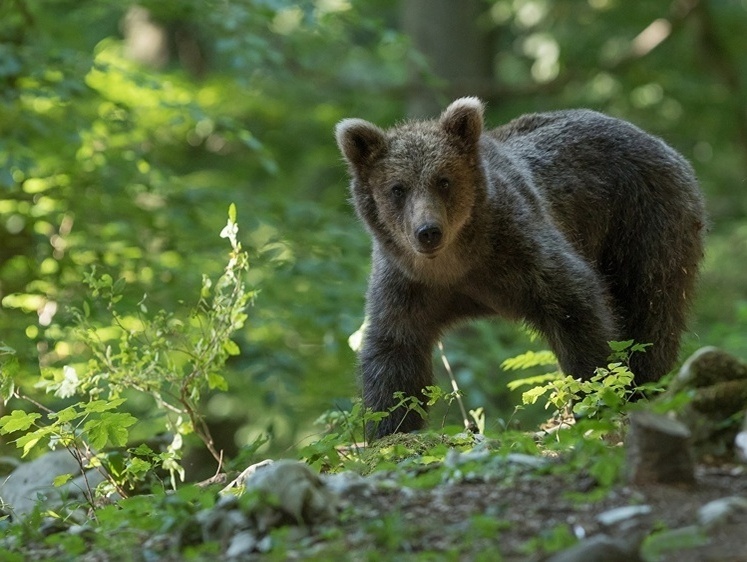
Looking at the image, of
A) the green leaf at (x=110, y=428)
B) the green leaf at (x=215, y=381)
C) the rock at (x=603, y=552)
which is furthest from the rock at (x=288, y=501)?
the green leaf at (x=215, y=381)

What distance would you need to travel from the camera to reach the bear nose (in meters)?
6.83

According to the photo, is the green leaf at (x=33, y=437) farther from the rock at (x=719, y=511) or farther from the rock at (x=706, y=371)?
the rock at (x=719, y=511)

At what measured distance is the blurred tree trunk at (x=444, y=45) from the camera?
1505 centimetres

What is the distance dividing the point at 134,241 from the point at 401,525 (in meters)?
7.13

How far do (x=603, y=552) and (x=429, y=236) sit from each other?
11.9 feet

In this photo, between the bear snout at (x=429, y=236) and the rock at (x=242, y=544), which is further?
the bear snout at (x=429, y=236)

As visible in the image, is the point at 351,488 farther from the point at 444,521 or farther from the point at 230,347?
the point at 230,347

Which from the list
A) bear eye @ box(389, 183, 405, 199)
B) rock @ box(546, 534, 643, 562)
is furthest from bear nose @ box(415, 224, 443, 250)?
rock @ box(546, 534, 643, 562)

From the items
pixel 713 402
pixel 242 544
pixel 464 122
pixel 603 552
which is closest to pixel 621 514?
A: pixel 603 552

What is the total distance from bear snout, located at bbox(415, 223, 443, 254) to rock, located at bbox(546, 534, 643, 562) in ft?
11.6

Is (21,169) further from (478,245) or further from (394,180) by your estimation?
(478,245)

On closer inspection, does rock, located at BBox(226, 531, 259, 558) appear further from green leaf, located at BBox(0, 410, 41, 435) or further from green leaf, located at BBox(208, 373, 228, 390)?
green leaf, located at BBox(208, 373, 228, 390)

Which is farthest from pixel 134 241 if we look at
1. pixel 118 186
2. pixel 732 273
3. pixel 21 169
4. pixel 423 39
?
Answer: pixel 732 273

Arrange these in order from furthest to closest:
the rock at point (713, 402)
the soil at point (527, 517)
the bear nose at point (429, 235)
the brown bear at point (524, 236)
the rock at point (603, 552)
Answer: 1. the brown bear at point (524, 236)
2. the bear nose at point (429, 235)
3. the rock at point (713, 402)
4. the soil at point (527, 517)
5. the rock at point (603, 552)
